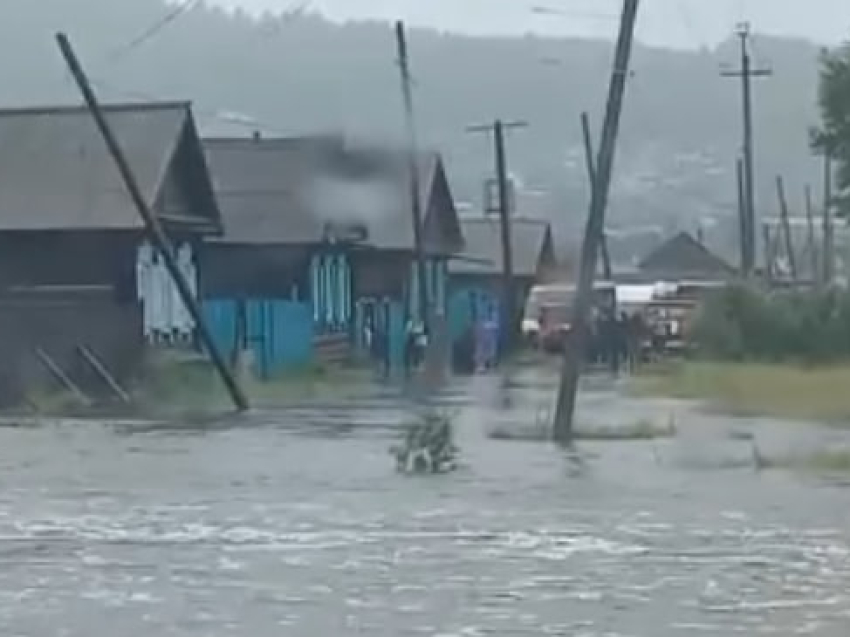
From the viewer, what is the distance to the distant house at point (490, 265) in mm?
81188

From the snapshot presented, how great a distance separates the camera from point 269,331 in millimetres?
57406

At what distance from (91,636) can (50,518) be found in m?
7.73

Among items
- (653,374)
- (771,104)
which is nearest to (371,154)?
(653,374)

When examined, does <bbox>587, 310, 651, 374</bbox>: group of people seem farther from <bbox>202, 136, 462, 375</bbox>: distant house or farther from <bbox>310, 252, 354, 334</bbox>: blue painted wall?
<bbox>310, 252, 354, 334</bbox>: blue painted wall

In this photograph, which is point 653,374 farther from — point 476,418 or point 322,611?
point 322,611

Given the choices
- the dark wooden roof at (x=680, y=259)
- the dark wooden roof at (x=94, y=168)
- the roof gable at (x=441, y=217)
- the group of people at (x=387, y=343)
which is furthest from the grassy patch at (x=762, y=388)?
the dark wooden roof at (x=680, y=259)

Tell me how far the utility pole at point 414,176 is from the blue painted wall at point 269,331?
371 cm

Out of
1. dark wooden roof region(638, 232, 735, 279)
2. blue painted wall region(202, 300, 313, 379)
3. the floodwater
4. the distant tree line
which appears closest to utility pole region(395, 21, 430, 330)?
blue painted wall region(202, 300, 313, 379)

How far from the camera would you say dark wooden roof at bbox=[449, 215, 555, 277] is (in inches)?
3575

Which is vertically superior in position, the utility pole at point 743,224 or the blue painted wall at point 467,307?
the utility pole at point 743,224

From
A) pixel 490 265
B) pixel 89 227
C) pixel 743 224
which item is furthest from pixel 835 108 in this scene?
pixel 490 265

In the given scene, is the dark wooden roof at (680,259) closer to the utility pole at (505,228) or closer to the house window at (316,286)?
the utility pole at (505,228)

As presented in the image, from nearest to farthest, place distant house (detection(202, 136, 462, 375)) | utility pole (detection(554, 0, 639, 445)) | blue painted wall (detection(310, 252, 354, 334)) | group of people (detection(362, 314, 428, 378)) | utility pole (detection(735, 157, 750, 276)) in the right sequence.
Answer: utility pole (detection(554, 0, 639, 445)), distant house (detection(202, 136, 462, 375)), blue painted wall (detection(310, 252, 354, 334)), group of people (detection(362, 314, 428, 378)), utility pole (detection(735, 157, 750, 276))

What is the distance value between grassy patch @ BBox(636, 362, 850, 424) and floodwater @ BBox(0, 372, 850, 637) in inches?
274
